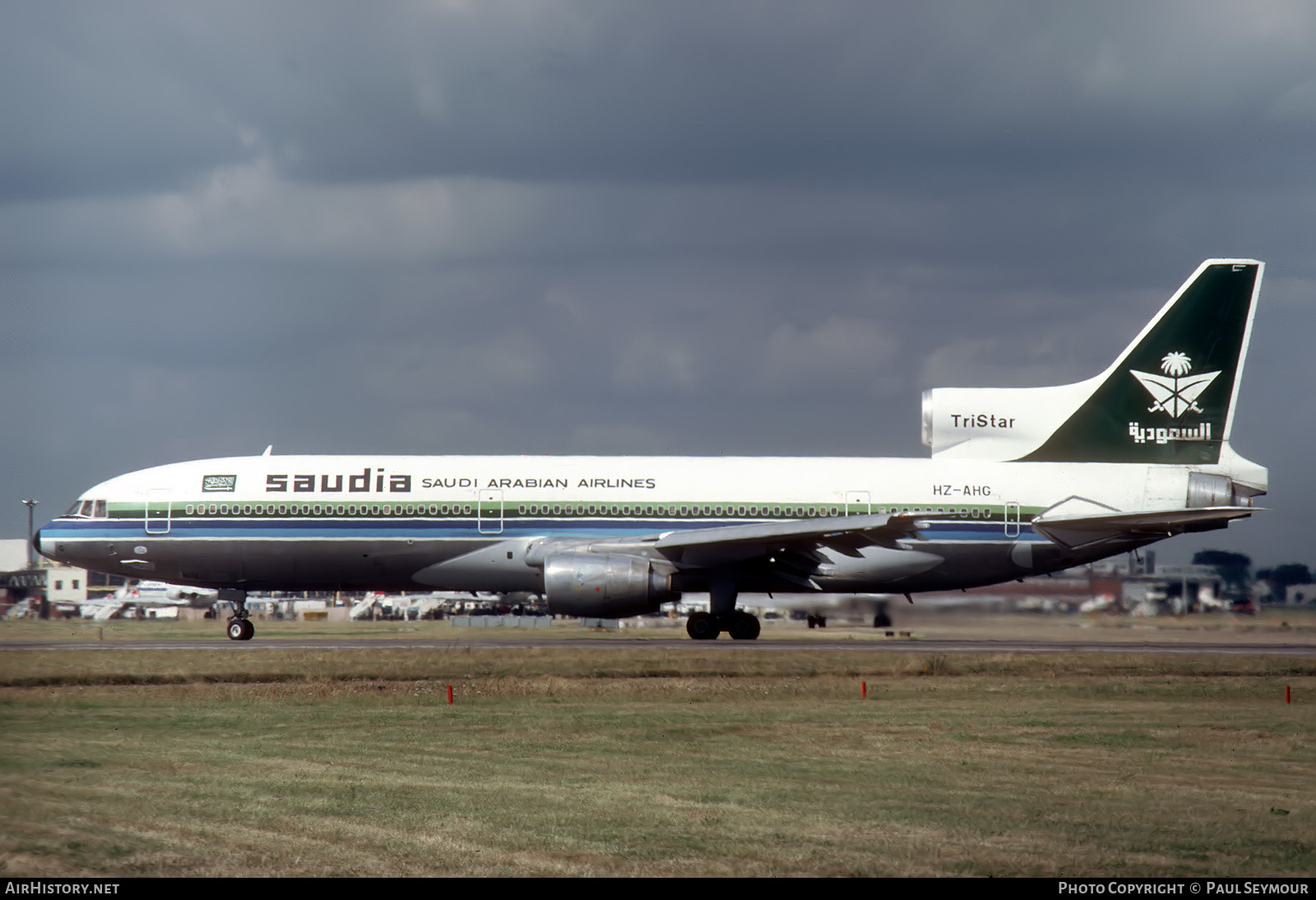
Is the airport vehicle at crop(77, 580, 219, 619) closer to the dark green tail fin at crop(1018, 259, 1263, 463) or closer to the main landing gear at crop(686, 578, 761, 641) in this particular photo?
the main landing gear at crop(686, 578, 761, 641)

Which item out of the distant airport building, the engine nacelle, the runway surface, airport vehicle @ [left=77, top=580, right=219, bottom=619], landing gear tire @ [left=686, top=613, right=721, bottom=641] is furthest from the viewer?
Answer: airport vehicle @ [left=77, top=580, right=219, bottom=619]

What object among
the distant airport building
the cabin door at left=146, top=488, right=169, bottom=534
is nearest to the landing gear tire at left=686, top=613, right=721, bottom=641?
the cabin door at left=146, top=488, right=169, bottom=534

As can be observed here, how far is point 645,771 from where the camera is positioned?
14.5 meters

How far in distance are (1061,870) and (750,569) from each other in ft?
77.6

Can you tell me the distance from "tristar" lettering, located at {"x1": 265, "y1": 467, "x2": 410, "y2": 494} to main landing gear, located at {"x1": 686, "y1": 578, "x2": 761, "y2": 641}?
8232 mm

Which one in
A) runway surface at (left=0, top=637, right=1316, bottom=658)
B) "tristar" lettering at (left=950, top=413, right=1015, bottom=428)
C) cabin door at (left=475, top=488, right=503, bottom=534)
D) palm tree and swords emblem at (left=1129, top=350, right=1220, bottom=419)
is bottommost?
runway surface at (left=0, top=637, right=1316, bottom=658)

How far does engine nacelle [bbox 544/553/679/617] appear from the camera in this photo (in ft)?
104

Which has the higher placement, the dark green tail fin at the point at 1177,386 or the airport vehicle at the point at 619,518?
the dark green tail fin at the point at 1177,386

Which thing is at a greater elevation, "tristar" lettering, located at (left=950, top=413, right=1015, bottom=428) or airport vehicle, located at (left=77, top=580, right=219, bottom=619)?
"tristar" lettering, located at (left=950, top=413, right=1015, bottom=428)

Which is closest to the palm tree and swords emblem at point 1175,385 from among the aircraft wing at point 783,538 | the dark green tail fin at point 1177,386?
the dark green tail fin at point 1177,386

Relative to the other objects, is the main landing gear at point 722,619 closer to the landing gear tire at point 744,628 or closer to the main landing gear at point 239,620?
the landing gear tire at point 744,628

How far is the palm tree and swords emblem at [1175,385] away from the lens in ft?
120

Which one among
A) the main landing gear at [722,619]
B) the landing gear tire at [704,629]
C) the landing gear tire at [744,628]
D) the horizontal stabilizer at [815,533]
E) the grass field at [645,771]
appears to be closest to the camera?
the grass field at [645,771]

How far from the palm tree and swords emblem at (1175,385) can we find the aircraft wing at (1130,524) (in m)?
2.95
